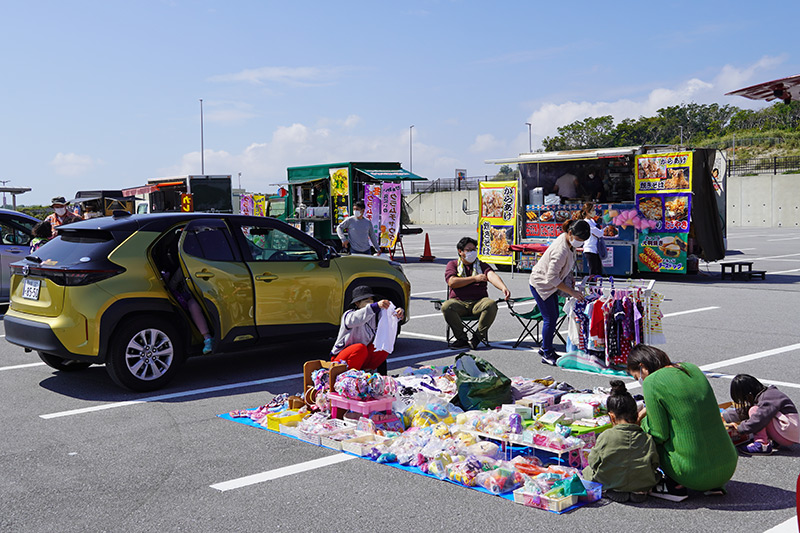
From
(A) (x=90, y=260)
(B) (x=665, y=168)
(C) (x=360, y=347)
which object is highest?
(B) (x=665, y=168)

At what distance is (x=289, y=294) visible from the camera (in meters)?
8.77

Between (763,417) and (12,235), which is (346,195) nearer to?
(12,235)

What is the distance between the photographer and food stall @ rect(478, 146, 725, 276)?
688 inches

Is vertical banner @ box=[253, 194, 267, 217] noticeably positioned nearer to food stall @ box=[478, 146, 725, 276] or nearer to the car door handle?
food stall @ box=[478, 146, 725, 276]

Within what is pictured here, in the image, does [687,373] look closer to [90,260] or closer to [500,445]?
[500,445]

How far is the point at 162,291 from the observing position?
7984mm

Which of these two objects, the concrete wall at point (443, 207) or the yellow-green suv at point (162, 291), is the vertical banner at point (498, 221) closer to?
the yellow-green suv at point (162, 291)

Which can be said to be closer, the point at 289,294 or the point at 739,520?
the point at 739,520

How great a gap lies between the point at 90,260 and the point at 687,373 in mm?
5698

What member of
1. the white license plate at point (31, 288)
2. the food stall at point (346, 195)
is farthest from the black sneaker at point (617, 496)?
the food stall at point (346, 195)

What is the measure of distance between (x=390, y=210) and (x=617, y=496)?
19.3 meters

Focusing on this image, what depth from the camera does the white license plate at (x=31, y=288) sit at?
7859 mm

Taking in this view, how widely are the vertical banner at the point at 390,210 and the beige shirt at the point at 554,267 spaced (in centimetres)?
1476

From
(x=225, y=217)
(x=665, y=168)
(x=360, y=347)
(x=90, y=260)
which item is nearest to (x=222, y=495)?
(x=360, y=347)
